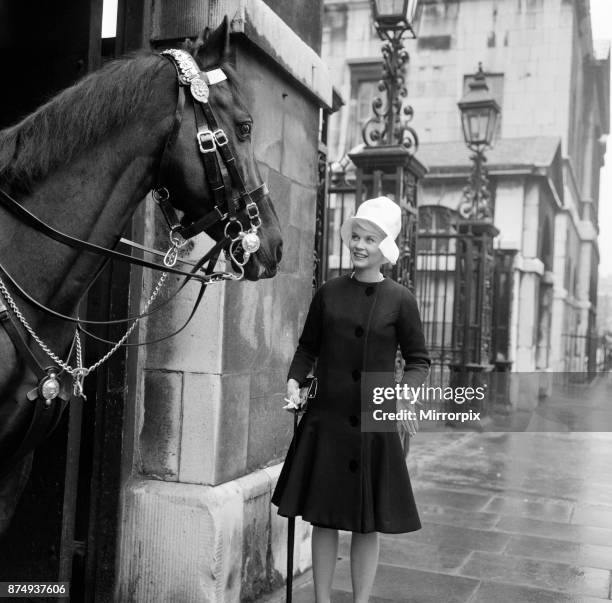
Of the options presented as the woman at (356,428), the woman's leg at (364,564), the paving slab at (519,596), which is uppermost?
the woman at (356,428)

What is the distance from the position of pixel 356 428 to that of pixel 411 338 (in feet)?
1.59

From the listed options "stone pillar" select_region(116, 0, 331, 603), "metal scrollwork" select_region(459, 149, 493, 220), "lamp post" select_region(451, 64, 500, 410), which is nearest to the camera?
"stone pillar" select_region(116, 0, 331, 603)

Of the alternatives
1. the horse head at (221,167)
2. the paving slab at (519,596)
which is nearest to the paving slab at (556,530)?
the paving slab at (519,596)

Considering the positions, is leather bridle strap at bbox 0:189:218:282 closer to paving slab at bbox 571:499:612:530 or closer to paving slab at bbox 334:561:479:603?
paving slab at bbox 334:561:479:603

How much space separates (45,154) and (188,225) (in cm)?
54

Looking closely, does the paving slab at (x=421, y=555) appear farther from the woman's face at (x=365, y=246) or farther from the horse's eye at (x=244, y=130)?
the horse's eye at (x=244, y=130)

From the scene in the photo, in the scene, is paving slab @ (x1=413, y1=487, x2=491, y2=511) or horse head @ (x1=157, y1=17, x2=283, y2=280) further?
paving slab @ (x1=413, y1=487, x2=491, y2=511)

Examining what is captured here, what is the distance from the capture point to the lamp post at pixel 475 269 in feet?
38.0

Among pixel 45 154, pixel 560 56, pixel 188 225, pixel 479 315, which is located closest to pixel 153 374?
pixel 188 225

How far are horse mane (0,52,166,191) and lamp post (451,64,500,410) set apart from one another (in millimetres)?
9524

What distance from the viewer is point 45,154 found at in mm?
2535

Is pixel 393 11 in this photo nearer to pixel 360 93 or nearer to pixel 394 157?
pixel 394 157

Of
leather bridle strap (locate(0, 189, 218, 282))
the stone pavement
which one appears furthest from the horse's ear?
the stone pavement

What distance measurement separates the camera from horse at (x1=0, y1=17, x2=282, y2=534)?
99.4 inches
